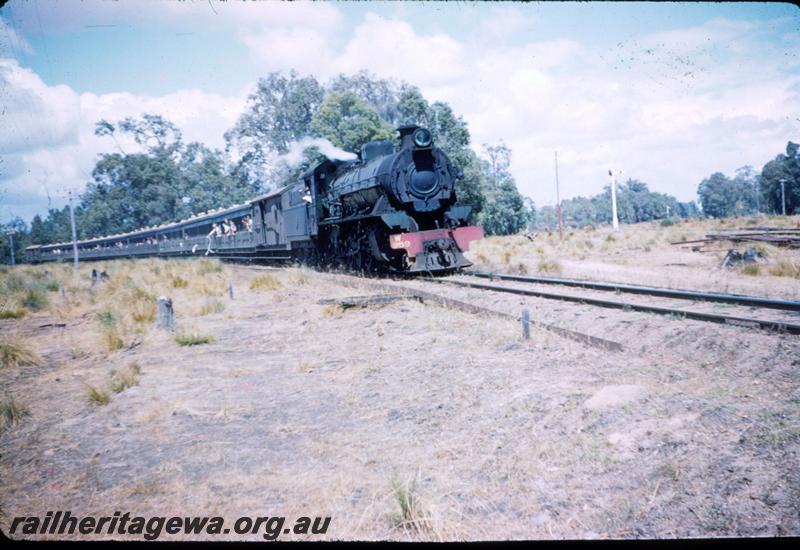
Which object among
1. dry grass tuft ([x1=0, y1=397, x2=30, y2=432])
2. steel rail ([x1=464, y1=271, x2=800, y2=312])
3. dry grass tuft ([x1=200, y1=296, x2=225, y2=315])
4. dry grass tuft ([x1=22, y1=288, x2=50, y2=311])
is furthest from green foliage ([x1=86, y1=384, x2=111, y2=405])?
dry grass tuft ([x1=22, y1=288, x2=50, y2=311])

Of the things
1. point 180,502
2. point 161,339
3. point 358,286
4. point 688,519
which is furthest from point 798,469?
point 358,286

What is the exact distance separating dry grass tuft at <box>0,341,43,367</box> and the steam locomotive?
8.05 metres

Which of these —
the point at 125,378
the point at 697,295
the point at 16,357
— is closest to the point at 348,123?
the point at 16,357

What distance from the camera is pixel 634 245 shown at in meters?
26.3

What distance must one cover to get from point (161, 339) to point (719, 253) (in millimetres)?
19651

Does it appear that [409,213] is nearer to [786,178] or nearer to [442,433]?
[442,433]

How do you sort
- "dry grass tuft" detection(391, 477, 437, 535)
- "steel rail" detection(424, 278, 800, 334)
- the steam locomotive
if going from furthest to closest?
the steam locomotive → "steel rail" detection(424, 278, 800, 334) → "dry grass tuft" detection(391, 477, 437, 535)

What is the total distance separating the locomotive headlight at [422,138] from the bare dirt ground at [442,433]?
7868 mm

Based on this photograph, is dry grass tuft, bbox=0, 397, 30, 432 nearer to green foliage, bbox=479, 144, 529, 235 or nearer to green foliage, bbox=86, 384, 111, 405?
green foliage, bbox=86, 384, 111, 405

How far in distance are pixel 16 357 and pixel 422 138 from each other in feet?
35.2

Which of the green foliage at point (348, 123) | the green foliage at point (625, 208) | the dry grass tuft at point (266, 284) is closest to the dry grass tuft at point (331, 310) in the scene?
the dry grass tuft at point (266, 284)

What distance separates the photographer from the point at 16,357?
8.01 m

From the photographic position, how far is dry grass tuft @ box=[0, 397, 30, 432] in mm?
5086

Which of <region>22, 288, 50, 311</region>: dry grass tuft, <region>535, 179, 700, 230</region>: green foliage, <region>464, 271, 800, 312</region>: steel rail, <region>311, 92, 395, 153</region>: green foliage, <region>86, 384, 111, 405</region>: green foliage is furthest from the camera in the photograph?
<region>535, 179, 700, 230</region>: green foliage
